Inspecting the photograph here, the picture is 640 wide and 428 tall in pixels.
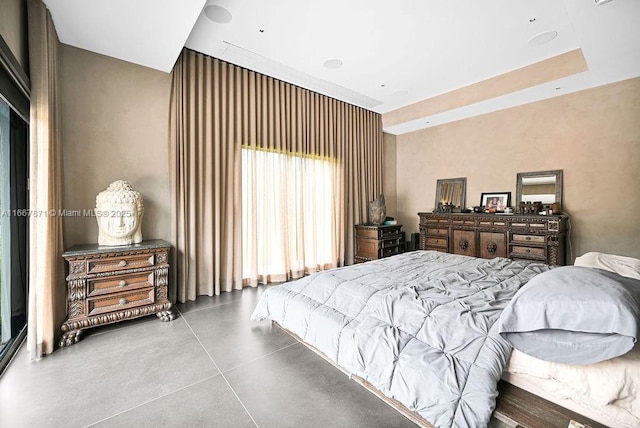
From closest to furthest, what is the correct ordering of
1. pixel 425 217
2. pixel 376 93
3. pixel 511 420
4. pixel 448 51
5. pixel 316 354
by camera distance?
pixel 511 420 → pixel 316 354 → pixel 448 51 → pixel 376 93 → pixel 425 217

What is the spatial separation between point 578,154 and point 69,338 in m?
6.27

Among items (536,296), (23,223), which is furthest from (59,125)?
(536,296)

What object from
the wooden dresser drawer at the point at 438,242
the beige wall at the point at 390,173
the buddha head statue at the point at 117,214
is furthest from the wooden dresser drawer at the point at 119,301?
the beige wall at the point at 390,173

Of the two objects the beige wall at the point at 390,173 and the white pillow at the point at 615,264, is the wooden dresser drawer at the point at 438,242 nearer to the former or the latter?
the beige wall at the point at 390,173

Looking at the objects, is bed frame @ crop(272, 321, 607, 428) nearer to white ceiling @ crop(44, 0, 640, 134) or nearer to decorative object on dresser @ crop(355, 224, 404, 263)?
white ceiling @ crop(44, 0, 640, 134)

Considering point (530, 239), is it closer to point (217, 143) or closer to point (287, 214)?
point (287, 214)

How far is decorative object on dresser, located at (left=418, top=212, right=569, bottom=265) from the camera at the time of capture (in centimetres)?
370

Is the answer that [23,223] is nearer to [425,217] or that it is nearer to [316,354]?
[316,354]

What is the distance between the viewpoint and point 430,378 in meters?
1.31

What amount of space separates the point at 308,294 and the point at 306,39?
9.12 feet

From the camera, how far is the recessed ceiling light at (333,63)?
3543 millimetres

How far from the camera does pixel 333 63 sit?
3.62 metres

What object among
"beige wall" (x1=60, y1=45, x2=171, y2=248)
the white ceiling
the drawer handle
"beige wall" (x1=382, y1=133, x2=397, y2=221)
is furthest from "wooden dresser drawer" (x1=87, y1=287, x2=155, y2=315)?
"beige wall" (x1=382, y1=133, x2=397, y2=221)

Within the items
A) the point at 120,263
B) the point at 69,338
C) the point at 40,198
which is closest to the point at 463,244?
the point at 120,263
